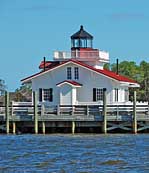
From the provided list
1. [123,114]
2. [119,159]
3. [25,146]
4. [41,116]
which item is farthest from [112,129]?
[119,159]

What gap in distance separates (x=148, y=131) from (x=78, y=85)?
11.1 m

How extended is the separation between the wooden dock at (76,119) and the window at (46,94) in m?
8.72

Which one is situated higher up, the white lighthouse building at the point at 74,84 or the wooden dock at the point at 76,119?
the white lighthouse building at the point at 74,84

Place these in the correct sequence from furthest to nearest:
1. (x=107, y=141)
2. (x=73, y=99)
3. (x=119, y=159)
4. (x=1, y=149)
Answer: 1. (x=73, y=99)
2. (x=107, y=141)
3. (x=1, y=149)
4. (x=119, y=159)

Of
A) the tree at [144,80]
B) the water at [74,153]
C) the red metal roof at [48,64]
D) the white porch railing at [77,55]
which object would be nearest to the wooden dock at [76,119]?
the water at [74,153]

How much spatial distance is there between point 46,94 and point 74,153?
2452 centimetres

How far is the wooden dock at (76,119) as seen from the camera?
162ft

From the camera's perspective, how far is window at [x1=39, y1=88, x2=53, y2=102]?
60781mm

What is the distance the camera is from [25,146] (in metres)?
41.2

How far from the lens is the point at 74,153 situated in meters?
36.9

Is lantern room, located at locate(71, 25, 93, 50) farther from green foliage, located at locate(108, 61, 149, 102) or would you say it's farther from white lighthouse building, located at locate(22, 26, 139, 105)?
green foliage, located at locate(108, 61, 149, 102)

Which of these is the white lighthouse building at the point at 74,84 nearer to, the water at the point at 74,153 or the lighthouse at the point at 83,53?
the lighthouse at the point at 83,53

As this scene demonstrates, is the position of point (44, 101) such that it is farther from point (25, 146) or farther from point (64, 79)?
point (25, 146)

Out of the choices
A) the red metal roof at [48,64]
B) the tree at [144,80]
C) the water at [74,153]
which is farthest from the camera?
the tree at [144,80]
